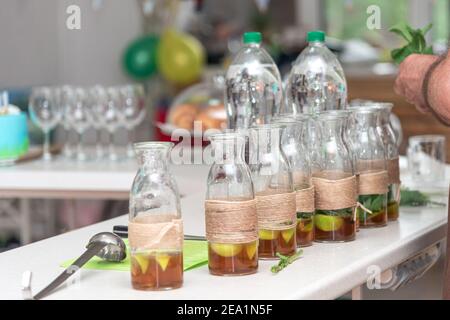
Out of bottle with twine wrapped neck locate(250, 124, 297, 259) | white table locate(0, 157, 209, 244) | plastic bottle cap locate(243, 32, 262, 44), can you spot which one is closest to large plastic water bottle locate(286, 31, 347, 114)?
plastic bottle cap locate(243, 32, 262, 44)

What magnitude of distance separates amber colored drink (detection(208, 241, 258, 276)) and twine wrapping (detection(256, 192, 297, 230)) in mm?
82

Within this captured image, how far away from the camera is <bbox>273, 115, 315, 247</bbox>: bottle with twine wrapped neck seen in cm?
156

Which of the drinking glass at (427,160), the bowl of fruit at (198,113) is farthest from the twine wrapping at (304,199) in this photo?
the bowl of fruit at (198,113)

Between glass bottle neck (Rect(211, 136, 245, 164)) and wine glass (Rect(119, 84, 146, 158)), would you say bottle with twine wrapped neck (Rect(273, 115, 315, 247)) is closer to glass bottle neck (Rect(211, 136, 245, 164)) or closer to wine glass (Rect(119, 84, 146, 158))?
glass bottle neck (Rect(211, 136, 245, 164))

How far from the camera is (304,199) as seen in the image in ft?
5.10

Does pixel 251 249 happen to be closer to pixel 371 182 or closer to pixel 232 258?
pixel 232 258

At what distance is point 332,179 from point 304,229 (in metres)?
0.10

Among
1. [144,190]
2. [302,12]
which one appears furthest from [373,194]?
[302,12]

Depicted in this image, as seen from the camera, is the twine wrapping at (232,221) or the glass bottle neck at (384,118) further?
the glass bottle neck at (384,118)

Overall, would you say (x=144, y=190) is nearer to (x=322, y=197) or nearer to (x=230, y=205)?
(x=230, y=205)

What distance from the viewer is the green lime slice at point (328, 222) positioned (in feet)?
5.29

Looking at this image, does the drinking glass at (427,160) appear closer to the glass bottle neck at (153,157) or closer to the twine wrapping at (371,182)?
the twine wrapping at (371,182)

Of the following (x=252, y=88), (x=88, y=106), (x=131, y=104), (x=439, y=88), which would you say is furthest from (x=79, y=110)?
(x=439, y=88)

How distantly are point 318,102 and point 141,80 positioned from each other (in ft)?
13.4
